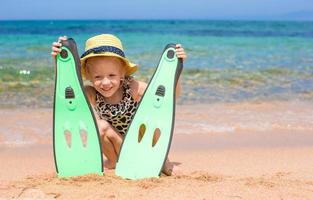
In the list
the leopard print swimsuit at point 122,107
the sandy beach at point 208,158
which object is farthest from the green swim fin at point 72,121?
the leopard print swimsuit at point 122,107

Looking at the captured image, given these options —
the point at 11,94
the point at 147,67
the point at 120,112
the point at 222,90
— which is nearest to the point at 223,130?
the point at 120,112

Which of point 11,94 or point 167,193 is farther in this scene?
point 11,94

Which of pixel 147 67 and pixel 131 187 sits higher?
pixel 147 67

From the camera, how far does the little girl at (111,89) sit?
3.12 metres

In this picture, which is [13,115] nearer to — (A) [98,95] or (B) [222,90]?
(A) [98,95]

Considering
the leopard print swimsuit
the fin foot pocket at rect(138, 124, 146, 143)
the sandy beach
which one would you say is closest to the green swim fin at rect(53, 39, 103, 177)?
the sandy beach

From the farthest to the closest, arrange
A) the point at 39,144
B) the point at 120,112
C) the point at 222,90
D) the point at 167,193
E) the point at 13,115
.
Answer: the point at 222,90, the point at 13,115, the point at 39,144, the point at 120,112, the point at 167,193

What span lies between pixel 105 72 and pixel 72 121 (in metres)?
0.36

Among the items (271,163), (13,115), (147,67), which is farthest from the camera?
(147,67)

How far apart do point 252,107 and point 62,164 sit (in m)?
3.40

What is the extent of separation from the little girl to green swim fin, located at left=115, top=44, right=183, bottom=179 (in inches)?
7.6

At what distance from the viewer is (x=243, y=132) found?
184 inches

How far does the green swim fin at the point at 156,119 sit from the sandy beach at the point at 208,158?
0.17 meters

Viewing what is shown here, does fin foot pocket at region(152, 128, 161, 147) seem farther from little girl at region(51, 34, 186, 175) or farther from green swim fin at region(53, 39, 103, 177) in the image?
green swim fin at region(53, 39, 103, 177)
